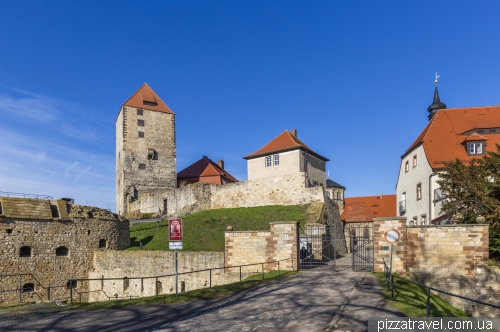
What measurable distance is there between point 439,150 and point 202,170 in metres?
32.3

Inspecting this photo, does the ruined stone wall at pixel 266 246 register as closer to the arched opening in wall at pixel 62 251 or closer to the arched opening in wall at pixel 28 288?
the arched opening in wall at pixel 62 251

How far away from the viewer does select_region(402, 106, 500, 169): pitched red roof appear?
26.9 m

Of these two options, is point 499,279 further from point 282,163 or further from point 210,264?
point 282,163

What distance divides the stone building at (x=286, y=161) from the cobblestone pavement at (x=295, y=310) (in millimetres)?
20561

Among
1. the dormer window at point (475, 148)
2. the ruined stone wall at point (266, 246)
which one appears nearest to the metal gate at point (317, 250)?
the ruined stone wall at point (266, 246)

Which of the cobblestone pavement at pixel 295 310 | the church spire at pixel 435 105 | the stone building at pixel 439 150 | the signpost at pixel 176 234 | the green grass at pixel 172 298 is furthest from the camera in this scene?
the church spire at pixel 435 105

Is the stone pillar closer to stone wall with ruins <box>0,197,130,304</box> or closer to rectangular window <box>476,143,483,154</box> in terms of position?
rectangular window <box>476,143,483,154</box>

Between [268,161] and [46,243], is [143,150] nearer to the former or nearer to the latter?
[268,161]

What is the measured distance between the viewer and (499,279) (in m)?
15.4

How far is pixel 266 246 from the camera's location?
17891mm

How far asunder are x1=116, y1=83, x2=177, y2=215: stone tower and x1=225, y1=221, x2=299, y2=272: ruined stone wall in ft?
90.4

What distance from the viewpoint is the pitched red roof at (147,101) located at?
153ft

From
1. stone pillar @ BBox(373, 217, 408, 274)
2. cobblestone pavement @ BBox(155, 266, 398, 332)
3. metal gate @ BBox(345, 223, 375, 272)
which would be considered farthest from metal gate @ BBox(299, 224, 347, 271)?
cobblestone pavement @ BBox(155, 266, 398, 332)

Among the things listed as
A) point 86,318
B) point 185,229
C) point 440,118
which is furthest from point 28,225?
point 440,118
